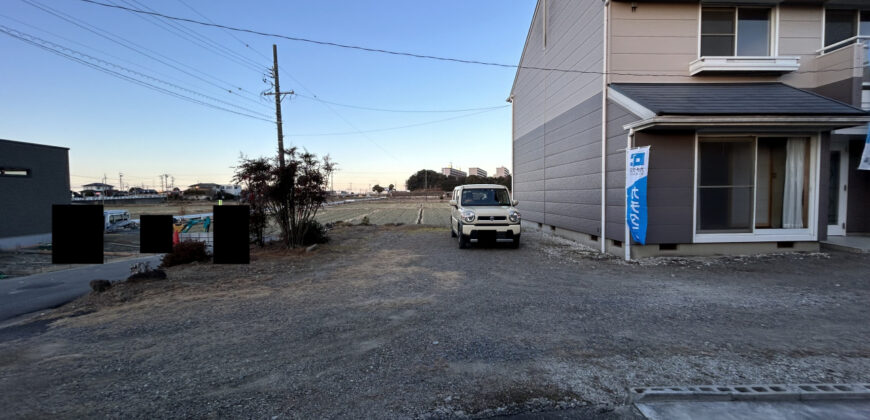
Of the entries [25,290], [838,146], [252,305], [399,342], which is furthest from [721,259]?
[25,290]

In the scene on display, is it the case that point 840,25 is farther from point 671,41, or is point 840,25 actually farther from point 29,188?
point 29,188

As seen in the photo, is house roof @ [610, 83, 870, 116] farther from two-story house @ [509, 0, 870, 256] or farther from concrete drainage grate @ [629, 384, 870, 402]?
concrete drainage grate @ [629, 384, 870, 402]

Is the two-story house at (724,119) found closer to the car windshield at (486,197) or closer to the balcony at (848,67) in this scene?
the balcony at (848,67)

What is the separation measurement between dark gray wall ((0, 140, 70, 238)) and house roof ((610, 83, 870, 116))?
910 inches

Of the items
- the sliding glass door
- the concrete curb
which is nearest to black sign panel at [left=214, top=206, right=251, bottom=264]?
the sliding glass door

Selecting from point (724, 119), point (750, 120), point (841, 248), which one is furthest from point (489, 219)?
point (841, 248)

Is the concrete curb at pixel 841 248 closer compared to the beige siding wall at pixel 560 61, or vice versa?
the concrete curb at pixel 841 248

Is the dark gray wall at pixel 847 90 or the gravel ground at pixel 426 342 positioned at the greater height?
the dark gray wall at pixel 847 90

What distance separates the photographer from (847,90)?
33.0 feet

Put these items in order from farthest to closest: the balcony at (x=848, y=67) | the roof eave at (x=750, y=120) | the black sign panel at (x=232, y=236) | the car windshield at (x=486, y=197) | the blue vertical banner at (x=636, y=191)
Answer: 1. the car windshield at (x=486, y=197)
2. the balcony at (x=848, y=67)
3. the blue vertical banner at (x=636, y=191)
4. the roof eave at (x=750, y=120)
5. the black sign panel at (x=232, y=236)

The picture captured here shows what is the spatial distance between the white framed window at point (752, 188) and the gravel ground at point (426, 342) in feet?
5.75

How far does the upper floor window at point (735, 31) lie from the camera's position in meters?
10.7

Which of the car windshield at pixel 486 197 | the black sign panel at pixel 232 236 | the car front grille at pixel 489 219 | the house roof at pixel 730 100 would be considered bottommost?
the car front grille at pixel 489 219

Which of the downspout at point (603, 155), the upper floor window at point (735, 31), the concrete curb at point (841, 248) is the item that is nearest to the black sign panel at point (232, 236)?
the downspout at point (603, 155)
